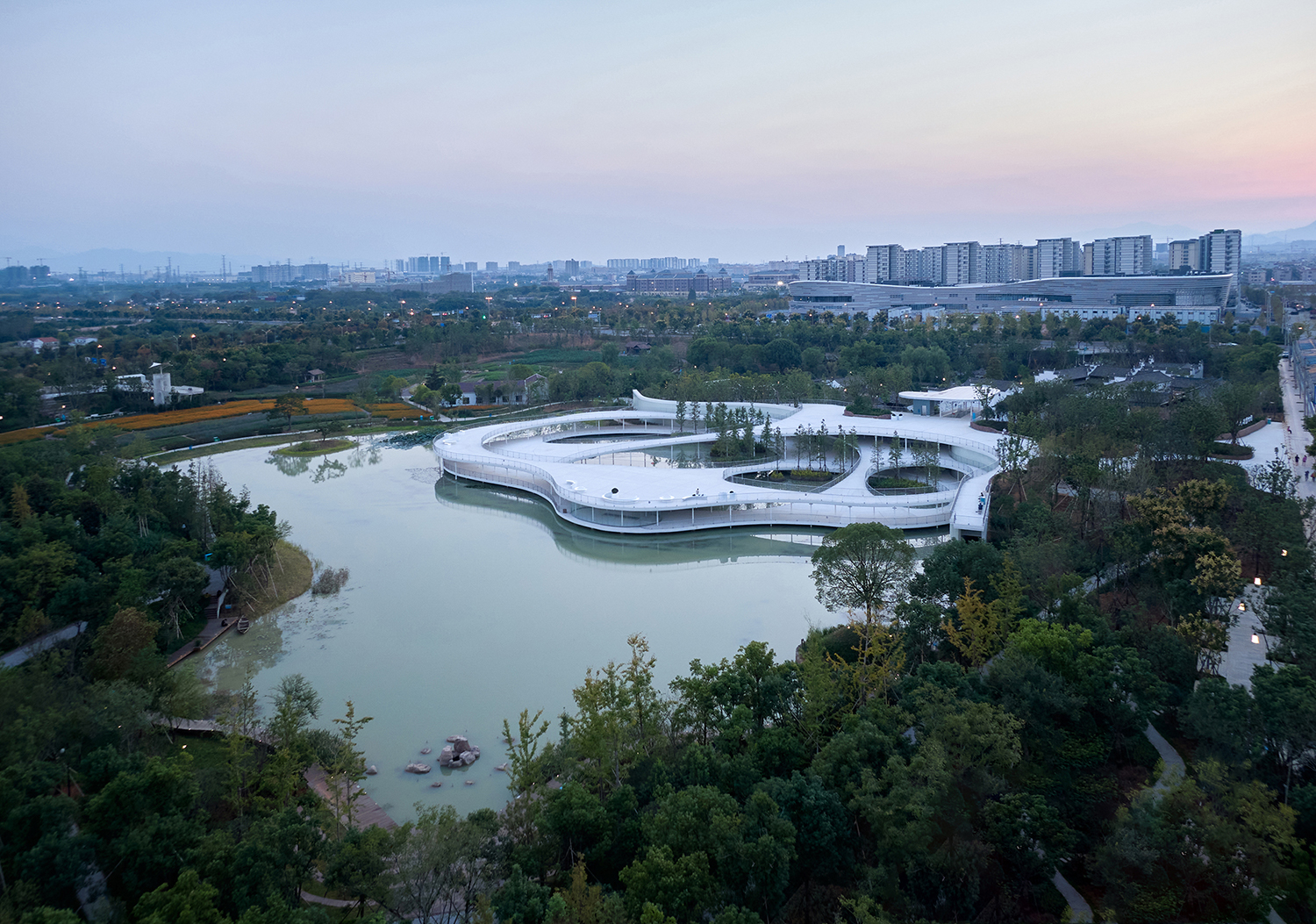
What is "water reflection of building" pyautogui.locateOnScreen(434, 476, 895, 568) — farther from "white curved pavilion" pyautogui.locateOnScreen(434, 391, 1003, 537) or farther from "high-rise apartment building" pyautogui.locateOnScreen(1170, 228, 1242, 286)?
"high-rise apartment building" pyautogui.locateOnScreen(1170, 228, 1242, 286)

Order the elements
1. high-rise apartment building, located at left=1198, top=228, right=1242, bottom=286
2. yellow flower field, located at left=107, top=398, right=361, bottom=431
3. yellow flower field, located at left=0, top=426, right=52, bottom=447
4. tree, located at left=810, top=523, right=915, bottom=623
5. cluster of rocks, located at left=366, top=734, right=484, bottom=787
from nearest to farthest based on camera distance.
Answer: cluster of rocks, located at left=366, top=734, right=484, bottom=787, tree, located at left=810, top=523, right=915, bottom=623, yellow flower field, located at left=0, top=426, right=52, bottom=447, yellow flower field, located at left=107, top=398, right=361, bottom=431, high-rise apartment building, located at left=1198, top=228, right=1242, bottom=286

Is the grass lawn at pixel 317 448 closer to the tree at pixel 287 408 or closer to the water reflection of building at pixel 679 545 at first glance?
the tree at pixel 287 408

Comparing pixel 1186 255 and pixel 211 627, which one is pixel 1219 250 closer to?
pixel 1186 255

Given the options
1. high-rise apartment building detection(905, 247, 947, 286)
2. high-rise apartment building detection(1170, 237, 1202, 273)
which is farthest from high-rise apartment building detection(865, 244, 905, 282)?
high-rise apartment building detection(1170, 237, 1202, 273)

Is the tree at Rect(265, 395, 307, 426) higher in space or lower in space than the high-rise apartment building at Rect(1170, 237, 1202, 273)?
lower

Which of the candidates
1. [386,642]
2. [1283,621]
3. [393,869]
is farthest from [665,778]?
[1283,621]

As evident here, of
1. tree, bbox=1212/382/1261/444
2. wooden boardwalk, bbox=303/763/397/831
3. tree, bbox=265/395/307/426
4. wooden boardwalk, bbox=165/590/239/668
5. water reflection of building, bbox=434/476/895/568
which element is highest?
tree, bbox=1212/382/1261/444

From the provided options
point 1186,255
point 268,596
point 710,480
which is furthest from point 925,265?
point 268,596
